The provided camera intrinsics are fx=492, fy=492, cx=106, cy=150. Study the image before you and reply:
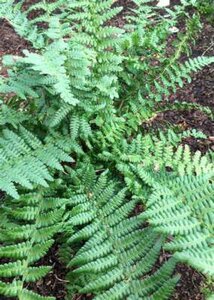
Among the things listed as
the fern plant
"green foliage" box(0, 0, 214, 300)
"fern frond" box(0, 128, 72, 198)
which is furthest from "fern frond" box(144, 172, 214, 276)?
"fern frond" box(0, 128, 72, 198)

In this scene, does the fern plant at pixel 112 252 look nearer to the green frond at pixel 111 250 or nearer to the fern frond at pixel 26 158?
the green frond at pixel 111 250

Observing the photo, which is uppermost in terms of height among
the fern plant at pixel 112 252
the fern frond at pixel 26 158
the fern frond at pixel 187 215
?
the fern frond at pixel 26 158

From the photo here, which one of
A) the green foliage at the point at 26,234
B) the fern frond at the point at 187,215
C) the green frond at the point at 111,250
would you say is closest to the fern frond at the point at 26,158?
the green foliage at the point at 26,234

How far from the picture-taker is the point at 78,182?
278 cm

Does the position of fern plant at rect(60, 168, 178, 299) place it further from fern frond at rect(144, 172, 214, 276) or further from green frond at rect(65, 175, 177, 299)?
fern frond at rect(144, 172, 214, 276)

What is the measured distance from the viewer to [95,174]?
9.27 ft

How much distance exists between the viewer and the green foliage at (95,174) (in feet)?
7.21

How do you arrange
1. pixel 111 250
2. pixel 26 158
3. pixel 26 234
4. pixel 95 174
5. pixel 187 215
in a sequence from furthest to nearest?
1. pixel 95 174
2. pixel 26 158
3. pixel 26 234
4. pixel 111 250
5. pixel 187 215

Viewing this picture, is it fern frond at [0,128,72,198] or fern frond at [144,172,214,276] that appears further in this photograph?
fern frond at [0,128,72,198]

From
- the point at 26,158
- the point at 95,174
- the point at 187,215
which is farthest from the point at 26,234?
the point at 187,215

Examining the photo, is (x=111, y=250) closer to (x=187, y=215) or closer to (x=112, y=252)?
(x=112, y=252)

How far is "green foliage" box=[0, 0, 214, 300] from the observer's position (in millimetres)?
2197

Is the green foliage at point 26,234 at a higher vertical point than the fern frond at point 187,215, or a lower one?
lower

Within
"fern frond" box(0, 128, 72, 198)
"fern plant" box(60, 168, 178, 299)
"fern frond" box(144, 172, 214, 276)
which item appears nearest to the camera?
"fern frond" box(144, 172, 214, 276)
